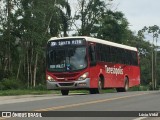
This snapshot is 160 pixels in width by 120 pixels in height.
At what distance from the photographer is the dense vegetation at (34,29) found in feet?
169

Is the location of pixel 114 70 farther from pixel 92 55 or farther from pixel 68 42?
pixel 68 42

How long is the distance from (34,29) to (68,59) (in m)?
21.5

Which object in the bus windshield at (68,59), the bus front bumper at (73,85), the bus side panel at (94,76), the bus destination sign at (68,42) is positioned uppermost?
the bus destination sign at (68,42)

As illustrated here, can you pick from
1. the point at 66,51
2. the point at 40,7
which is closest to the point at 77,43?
the point at 66,51

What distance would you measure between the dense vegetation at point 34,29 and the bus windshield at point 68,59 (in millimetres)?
13374

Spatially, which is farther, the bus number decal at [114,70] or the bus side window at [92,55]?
the bus number decal at [114,70]

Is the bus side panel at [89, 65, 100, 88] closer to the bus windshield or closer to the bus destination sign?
the bus windshield

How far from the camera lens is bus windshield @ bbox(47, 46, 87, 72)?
31188 millimetres

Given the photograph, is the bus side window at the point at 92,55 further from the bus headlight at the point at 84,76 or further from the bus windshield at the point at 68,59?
the bus headlight at the point at 84,76

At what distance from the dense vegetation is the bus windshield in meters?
13.4

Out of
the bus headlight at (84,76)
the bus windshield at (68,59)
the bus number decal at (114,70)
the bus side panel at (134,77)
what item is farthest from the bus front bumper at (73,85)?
the bus side panel at (134,77)

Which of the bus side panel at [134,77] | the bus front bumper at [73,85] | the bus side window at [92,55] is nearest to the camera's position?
the bus front bumper at [73,85]

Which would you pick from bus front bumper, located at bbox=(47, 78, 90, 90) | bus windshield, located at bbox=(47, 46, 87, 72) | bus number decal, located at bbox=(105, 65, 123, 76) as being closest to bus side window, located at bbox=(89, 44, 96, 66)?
bus windshield, located at bbox=(47, 46, 87, 72)

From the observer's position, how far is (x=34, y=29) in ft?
171
